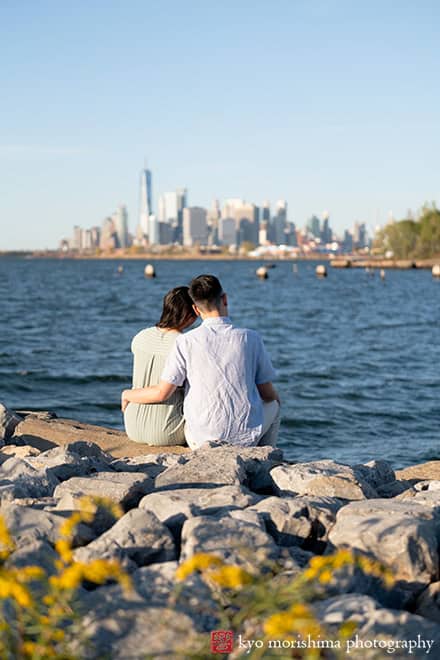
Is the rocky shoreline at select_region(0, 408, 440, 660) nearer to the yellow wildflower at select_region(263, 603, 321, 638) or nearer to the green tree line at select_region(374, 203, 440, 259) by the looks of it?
the yellow wildflower at select_region(263, 603, 321, 638)

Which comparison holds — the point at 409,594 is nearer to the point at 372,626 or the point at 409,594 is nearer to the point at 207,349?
the point at 372,626

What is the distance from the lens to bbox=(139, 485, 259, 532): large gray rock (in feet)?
10.4

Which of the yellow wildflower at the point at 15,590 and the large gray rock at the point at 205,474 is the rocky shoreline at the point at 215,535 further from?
the yellow wildflower at the point at 15,590

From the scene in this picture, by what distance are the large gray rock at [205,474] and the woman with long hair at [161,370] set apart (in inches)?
62.0

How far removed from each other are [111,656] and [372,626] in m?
0.76

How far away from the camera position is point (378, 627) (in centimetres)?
243

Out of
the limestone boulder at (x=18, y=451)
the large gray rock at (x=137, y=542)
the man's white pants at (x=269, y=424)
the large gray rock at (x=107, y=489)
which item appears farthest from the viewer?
the limestone boulder at (x=18, y=451)

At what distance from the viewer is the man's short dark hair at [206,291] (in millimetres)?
4836

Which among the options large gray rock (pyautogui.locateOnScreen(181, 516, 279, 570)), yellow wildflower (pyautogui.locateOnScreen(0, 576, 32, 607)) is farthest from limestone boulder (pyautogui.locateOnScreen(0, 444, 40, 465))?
yellow wildflower (pyautogui.locateOnScreen(0, 576, 32, 607))

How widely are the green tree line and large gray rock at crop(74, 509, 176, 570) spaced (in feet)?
334

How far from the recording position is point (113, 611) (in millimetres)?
2420

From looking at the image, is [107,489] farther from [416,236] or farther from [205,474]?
[416,236]

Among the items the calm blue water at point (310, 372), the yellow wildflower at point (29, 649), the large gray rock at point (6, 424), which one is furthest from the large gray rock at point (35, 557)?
the calm blue water at point (310, 372)

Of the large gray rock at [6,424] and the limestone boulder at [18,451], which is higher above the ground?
the large gray rock at [6,424]
